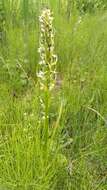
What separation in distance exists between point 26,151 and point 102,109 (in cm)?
51

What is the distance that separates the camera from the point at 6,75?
2422 millimetres

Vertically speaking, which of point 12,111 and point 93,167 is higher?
point 12,111

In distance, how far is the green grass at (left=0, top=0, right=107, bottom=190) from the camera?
158cm

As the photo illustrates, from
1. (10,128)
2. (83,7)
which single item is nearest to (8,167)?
(10,128)

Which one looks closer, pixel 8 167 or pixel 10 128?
pixel 8 167

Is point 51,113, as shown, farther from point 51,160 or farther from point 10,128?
point 51,160

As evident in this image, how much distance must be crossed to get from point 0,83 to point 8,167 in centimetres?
81

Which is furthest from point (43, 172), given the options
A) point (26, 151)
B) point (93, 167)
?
point (93, 167)

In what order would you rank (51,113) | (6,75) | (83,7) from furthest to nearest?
(83,7) → (6,75) → (51,113)

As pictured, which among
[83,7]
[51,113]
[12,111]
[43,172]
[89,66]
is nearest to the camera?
[43,172]

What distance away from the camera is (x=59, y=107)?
1938mm

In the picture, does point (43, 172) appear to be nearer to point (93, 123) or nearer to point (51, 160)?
point (51, 160)

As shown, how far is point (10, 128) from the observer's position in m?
1.84

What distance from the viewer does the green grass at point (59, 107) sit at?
158cm
